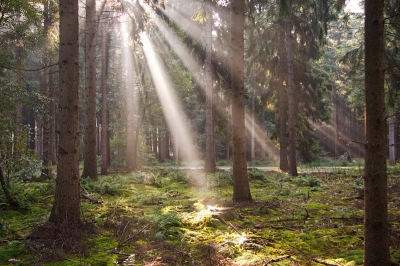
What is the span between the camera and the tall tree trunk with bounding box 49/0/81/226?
5.48 metres

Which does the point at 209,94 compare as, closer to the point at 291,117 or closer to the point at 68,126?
the point at 291,117

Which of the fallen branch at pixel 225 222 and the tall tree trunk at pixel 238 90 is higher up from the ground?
the tall tree trunk at pixel 238 90

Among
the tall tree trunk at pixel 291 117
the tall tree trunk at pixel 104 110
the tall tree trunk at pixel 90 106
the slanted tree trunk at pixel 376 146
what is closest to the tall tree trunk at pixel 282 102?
→ the tall tree trunk at pixel 291 117

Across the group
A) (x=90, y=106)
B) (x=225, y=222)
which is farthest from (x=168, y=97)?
(x=225, y=222)

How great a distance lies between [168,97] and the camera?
2641 centimetres

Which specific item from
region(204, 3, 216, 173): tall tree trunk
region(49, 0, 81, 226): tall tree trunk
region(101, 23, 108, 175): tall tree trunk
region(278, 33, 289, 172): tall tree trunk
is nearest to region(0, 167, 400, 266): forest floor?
region(49, 0, 81, 226): tall tree trunk

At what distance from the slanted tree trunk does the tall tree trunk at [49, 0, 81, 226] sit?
4.63 m

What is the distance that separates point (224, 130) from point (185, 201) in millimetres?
11516

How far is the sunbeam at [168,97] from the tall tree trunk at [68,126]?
12.5m

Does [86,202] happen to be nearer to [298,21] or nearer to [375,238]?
[375,238]

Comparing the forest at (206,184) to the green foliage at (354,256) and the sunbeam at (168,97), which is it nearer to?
the green foliage at (354,256)

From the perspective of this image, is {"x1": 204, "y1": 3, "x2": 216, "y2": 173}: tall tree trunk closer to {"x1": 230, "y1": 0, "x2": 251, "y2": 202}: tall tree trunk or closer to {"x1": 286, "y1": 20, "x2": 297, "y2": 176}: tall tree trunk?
{"x1": 286, "y1": 20, "x2": 297, "y2": 176}: tall tree trunk

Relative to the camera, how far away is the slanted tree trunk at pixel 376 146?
3436mm

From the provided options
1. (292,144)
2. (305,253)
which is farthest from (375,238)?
(292,144)
